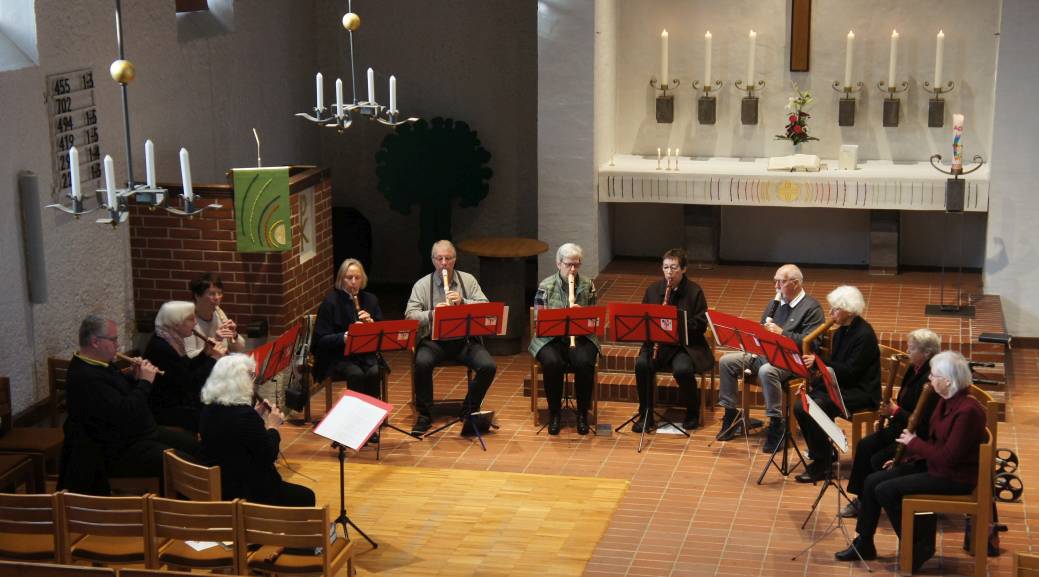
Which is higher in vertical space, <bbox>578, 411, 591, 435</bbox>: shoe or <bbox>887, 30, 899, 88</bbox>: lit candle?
<bbox>887, 30, 899, 88</bbox>: lit candle

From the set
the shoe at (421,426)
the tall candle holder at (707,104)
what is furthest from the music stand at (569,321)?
the tall candle holder at (707,104)

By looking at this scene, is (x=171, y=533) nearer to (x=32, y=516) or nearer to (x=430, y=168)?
(x=32, y=516)

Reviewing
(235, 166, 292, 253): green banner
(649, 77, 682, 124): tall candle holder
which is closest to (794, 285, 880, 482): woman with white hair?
(235, 166, 292, 253): green banner

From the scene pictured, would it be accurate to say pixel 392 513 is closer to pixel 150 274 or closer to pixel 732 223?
pixel 150 274

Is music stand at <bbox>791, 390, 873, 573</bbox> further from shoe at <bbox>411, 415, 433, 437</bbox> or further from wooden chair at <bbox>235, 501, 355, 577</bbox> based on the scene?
shoe at <bbox>411, 415, 433, 437</bbox>

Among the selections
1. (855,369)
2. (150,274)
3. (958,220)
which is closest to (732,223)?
(958,220)

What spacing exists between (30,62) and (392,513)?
3706 mm

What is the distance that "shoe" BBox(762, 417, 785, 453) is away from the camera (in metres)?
9.59

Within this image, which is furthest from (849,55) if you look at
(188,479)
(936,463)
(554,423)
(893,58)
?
(188,479)

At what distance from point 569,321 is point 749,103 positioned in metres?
4.16

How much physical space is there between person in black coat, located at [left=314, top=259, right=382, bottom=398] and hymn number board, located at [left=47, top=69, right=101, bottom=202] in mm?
1822

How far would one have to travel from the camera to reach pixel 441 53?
13.7 metres

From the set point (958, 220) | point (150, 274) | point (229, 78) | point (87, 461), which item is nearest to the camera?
point (87, 461)

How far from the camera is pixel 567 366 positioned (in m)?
10.1
